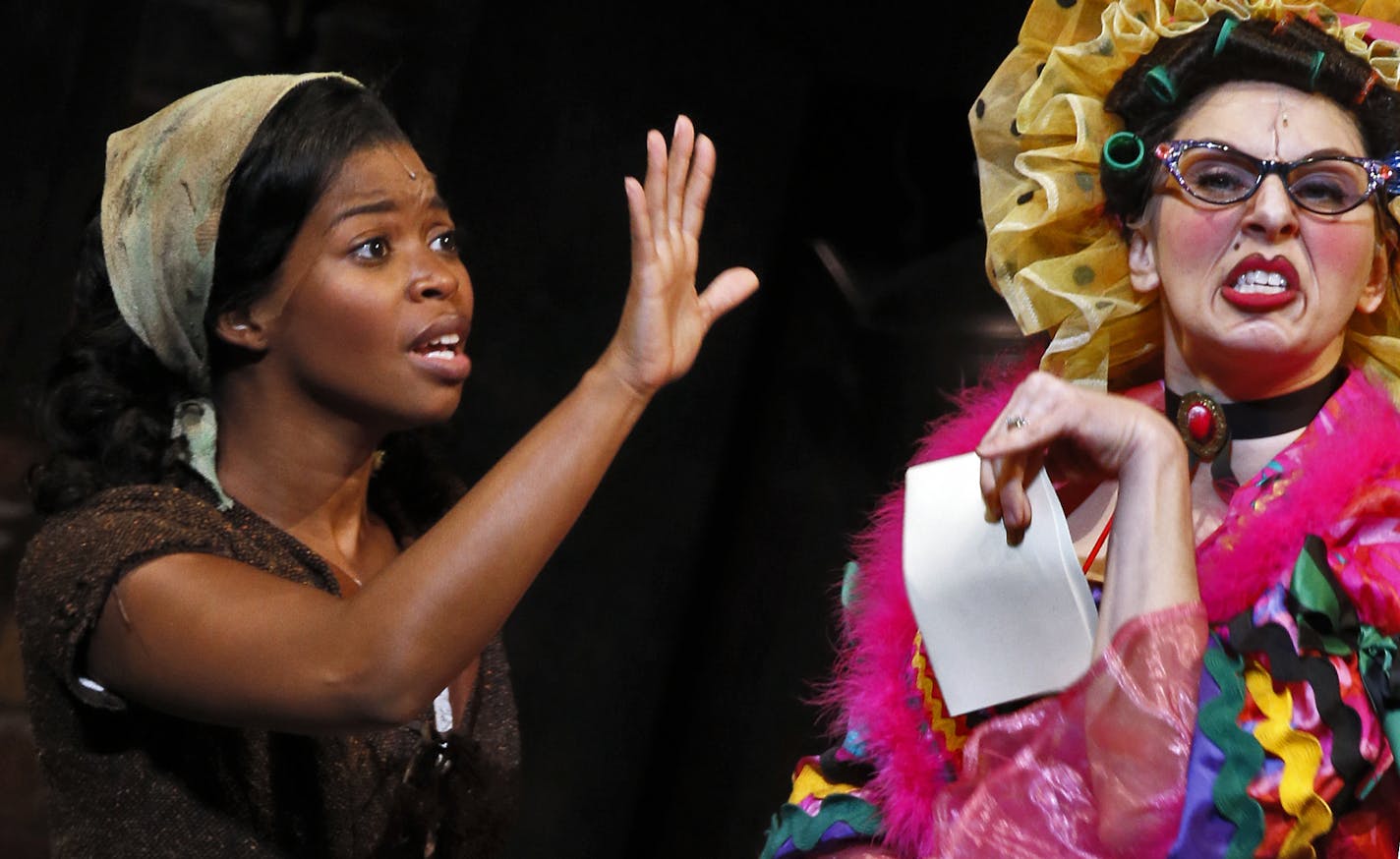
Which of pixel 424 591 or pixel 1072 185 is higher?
pixel 1072 185

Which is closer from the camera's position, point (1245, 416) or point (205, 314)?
point (1245, 416)

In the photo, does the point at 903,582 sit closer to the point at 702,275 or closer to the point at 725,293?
the point at 725,293

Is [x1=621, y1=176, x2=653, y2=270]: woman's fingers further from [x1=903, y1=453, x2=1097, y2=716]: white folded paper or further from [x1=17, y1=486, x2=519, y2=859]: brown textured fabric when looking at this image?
[x1=17, y1=486, x2=519, y2=859]: brown textured fabric

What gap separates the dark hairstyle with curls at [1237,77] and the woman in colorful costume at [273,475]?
1.23 ft

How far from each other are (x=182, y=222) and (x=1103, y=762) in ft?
3.29

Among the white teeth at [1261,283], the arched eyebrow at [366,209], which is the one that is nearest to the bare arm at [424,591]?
the arched eyebrow at [366,209]

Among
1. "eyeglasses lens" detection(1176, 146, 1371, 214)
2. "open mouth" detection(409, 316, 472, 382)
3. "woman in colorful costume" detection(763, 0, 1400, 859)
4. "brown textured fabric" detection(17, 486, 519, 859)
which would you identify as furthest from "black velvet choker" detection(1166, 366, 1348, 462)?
"brown textured fabric" detection(17, 486, 519, 859)

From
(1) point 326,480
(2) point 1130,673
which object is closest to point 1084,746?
(2) point 1130,673

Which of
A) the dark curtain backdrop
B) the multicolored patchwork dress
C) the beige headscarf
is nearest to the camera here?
the multicolored patchwork dress

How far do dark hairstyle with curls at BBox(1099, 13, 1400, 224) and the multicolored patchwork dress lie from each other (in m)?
0.24

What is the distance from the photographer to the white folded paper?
1.35m

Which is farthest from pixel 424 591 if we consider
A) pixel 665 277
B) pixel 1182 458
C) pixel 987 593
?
pixel 1182 458

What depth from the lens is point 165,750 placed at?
1.57m

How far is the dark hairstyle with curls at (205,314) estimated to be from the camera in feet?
5.39
